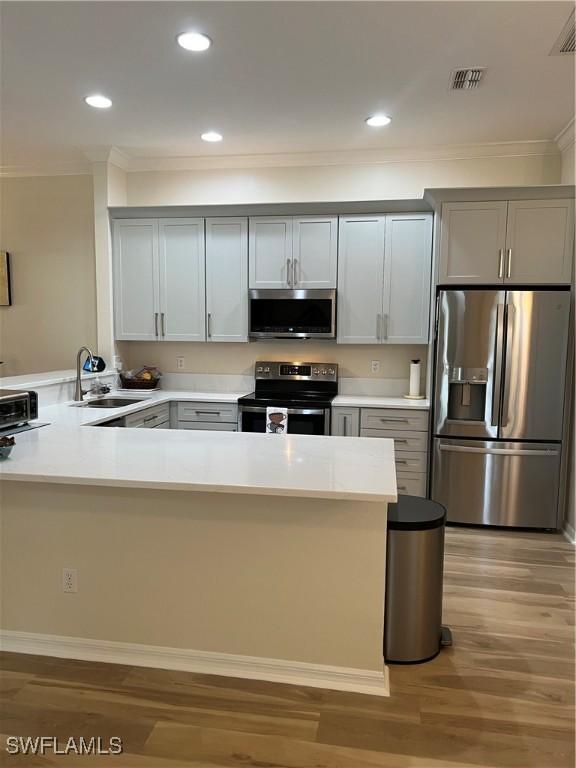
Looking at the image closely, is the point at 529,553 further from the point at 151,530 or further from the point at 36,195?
the point at 36,195

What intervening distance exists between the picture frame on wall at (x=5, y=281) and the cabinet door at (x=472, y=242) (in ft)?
12.8

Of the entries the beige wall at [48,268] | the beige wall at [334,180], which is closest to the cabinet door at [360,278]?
the beige wall at [334,180]

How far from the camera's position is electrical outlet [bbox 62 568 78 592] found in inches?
92.0

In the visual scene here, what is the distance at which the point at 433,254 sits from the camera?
4.16 metres

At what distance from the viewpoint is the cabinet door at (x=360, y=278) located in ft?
14.5

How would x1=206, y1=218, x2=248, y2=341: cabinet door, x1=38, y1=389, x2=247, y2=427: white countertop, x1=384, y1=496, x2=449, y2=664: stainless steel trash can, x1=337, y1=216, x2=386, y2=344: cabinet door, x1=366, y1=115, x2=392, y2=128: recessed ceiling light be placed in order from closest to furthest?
x1=384, y1=496, x2=449, y2=664: stainless steel trash can, x1=38, y1=389, x2=247, y2=427: white countertop, x1=366, y1=115, x2=392, y2=128: recessed ceiling light, x1=337, y1=216, x2=386, y2=344: cabinet door, x1=206, y1=218, x2=248, y2=341: cabinet door

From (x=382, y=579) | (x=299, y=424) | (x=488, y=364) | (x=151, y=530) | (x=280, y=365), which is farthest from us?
(x=280, y=365)

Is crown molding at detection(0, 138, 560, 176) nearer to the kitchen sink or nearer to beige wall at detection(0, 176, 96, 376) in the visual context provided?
beige wall at detection(0, 176, 96, 376)

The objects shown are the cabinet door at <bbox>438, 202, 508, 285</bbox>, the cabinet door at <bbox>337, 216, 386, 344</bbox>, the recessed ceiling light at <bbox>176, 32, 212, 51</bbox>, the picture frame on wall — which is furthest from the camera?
the picture frame on wall

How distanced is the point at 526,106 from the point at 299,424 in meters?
2.66

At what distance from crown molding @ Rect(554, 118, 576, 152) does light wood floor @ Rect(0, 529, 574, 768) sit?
10.7 ft

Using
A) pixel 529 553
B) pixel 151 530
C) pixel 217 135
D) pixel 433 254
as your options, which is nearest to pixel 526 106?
pixel 433 254

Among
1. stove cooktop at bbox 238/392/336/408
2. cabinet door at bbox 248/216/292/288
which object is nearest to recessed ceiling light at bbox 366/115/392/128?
cabinet door at bbox 248/216/292/288

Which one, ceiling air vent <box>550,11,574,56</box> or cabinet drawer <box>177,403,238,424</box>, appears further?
cabinet drawer <box>177,403,238,424</box>
